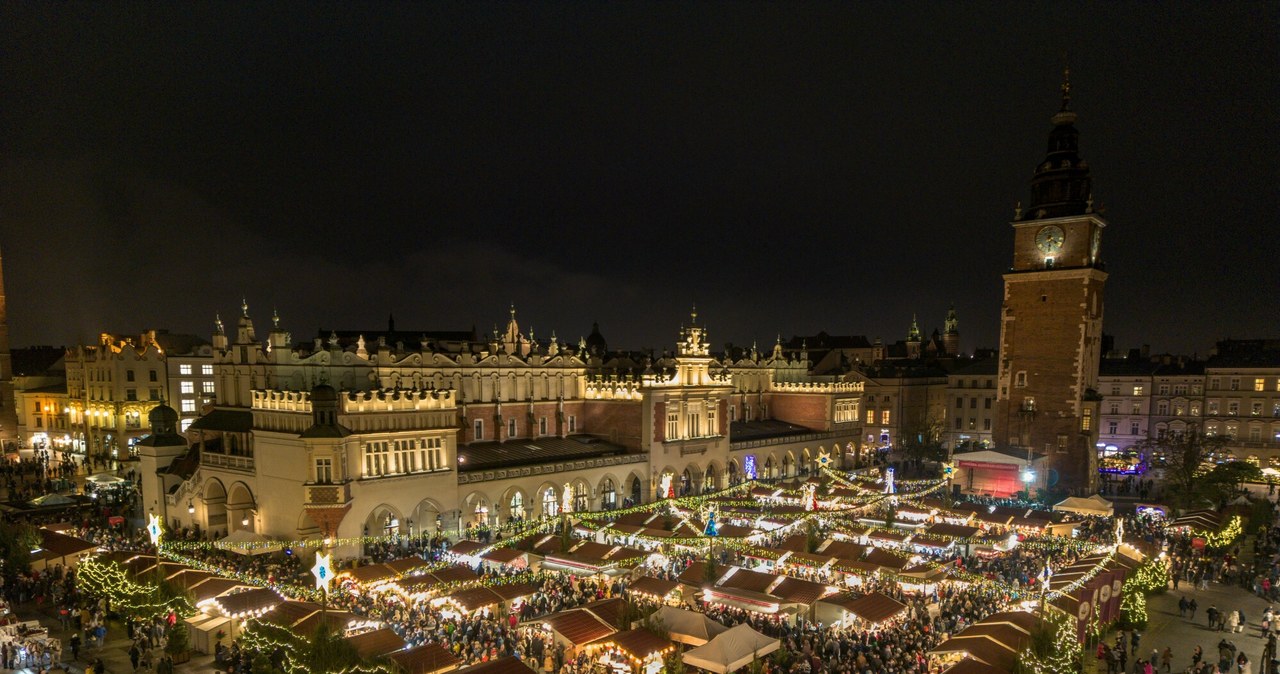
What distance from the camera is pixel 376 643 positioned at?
19047mm

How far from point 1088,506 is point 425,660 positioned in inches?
1470

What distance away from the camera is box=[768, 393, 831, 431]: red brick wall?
208 ft

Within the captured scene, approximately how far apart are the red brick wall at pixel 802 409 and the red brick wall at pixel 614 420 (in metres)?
21.9

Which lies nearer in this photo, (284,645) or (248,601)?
(284,645)

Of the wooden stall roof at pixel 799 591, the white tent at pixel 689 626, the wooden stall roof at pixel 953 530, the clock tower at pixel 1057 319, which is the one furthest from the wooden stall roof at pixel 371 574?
the clock tower at pixel 1057 319

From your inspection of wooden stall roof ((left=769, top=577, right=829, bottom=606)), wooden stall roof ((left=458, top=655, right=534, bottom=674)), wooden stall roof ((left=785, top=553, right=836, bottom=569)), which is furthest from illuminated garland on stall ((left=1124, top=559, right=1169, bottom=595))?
wooden stall roof ((left=458, top=655, right=534, bottom=674))

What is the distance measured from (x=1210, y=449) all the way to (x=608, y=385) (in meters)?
42.9

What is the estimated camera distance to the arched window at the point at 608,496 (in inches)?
1743

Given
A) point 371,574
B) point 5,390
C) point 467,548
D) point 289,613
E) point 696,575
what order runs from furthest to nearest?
1. point 5,390
2. point 467,548
3. point 696,575
4. point 371,574
5. point 289,613

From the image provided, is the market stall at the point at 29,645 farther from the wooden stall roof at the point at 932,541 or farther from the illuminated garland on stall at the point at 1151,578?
the illuminated garland on stall at the point at 1151,578

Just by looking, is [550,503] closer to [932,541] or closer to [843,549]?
[843,549]

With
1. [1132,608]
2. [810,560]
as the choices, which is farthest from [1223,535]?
[810,560]

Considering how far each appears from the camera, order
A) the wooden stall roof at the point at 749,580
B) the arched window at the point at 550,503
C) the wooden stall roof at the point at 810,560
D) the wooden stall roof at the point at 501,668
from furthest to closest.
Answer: the arched window at the point at 550,503 → the wooden stall roof at the point at 810,560 → the wooden stall roof at the point at 749,580 → the wooden stall roof at the point at 501,668

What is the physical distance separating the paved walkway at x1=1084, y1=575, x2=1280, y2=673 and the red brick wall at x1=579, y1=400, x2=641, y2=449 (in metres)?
29.2
